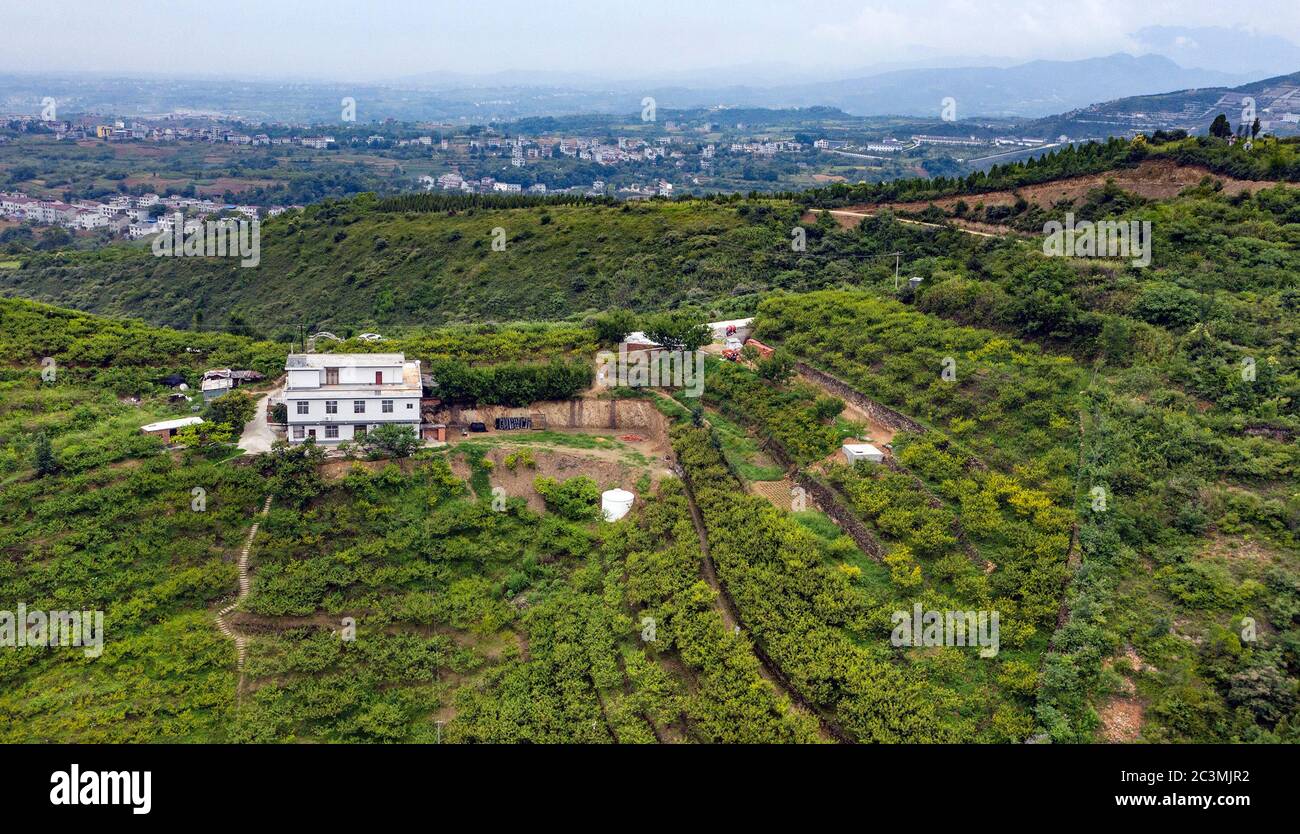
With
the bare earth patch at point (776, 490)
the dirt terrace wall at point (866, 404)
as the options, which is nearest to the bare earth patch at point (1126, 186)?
the dirt terrace wall at point (866, 404)

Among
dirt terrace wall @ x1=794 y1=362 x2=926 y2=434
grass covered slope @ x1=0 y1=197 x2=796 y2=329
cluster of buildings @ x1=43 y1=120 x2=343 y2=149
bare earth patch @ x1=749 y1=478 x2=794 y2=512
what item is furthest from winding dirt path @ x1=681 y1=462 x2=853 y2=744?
cluster of buildings @ x1=43 y1=120 x2=343 y2=149

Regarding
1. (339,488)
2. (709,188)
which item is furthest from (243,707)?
(709,188)

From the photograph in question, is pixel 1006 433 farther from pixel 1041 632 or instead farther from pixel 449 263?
pixel 449 263

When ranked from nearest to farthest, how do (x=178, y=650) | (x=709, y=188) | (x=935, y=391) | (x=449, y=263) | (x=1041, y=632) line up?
1. (x=1041, y=632)
2. (x=178, y=650)
3. (x=935, y=391)
4. (x=449, y=263)
5. (x=709, y=188)

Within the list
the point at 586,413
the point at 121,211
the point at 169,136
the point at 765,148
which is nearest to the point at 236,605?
the point at 586,413

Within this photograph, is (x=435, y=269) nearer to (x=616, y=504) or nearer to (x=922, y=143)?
(x=616, y=504)

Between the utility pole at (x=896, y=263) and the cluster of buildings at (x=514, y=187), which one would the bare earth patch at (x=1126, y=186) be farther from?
the cluster of buildings at (x=514, y=187)

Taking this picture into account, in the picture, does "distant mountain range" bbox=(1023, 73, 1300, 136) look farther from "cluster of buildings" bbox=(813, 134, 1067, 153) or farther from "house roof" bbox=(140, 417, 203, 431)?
"house roof" bbox=(140, 417, 203, 431)
